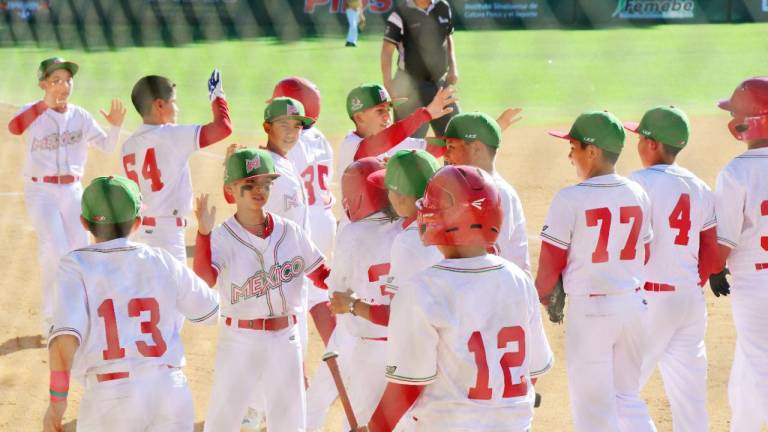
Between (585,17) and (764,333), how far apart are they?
20061 mm

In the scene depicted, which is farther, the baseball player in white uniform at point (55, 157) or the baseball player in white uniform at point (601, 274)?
the baseball player in white uniform at point (55, 157)

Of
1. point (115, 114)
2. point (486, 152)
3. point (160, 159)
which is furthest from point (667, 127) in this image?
point (115, 114)

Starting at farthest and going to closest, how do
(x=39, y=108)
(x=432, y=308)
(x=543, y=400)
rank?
(x=39, y=108), (x=543, y=400), (x=432, y=308)

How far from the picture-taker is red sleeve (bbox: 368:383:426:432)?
2992 mm

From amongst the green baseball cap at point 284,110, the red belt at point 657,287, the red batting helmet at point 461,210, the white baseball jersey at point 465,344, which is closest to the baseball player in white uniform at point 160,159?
the green baseball cap at point 284,110

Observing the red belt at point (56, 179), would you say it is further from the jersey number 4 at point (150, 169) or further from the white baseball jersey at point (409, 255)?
the white baseball jersey at point (409, 255)

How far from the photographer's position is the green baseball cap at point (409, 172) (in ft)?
12.8

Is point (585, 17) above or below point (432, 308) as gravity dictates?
above

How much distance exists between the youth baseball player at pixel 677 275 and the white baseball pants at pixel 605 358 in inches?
6.7

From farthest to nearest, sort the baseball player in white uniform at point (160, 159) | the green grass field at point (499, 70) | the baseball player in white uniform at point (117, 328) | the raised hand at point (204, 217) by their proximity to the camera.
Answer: the green grass field at point (499, 70) → the baseball player in white uniform at point (160, 159) → the raised hand at point (204, 217) → the baseball player in white uniform at point (117, 328)

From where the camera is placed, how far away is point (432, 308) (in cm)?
293

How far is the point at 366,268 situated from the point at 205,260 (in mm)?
649

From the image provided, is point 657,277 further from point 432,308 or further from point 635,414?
point 432,308

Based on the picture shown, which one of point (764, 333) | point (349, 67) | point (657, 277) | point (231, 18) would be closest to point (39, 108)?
point (657, 277)
